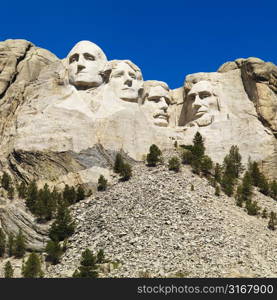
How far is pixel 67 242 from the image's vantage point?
46906mm

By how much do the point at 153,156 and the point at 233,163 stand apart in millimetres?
3693

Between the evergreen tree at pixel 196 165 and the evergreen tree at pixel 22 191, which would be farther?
the evergreen tree at pixel 196 165

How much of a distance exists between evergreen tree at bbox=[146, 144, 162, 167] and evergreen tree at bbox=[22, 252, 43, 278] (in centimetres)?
857

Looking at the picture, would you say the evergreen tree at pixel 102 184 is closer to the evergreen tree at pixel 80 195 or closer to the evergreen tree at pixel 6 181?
the evergreen tree at pixel 80 195

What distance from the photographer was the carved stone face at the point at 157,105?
183 feet

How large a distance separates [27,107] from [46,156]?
126 inches

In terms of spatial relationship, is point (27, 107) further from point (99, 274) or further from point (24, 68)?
point (99, 274)

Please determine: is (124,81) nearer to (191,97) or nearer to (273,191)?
(191,97)

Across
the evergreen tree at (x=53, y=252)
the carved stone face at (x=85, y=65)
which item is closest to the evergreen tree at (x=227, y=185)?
the carved stone face at (x=85, y=65)

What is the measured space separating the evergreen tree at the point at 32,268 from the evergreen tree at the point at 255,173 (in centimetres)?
1149

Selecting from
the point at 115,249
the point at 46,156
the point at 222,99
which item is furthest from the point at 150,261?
the point at 222,99

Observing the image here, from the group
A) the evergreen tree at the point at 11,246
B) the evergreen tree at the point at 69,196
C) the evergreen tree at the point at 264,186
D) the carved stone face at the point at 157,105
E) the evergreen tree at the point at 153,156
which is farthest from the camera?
the carved stone face at the point at 157,105

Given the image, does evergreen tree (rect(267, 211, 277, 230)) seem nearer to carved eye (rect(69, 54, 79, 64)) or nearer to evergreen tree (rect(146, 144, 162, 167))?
evergreen tree (rect(146, 144, 162, 167))

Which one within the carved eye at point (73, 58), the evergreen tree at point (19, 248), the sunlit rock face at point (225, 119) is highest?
the carved eye at point (73, 58)
